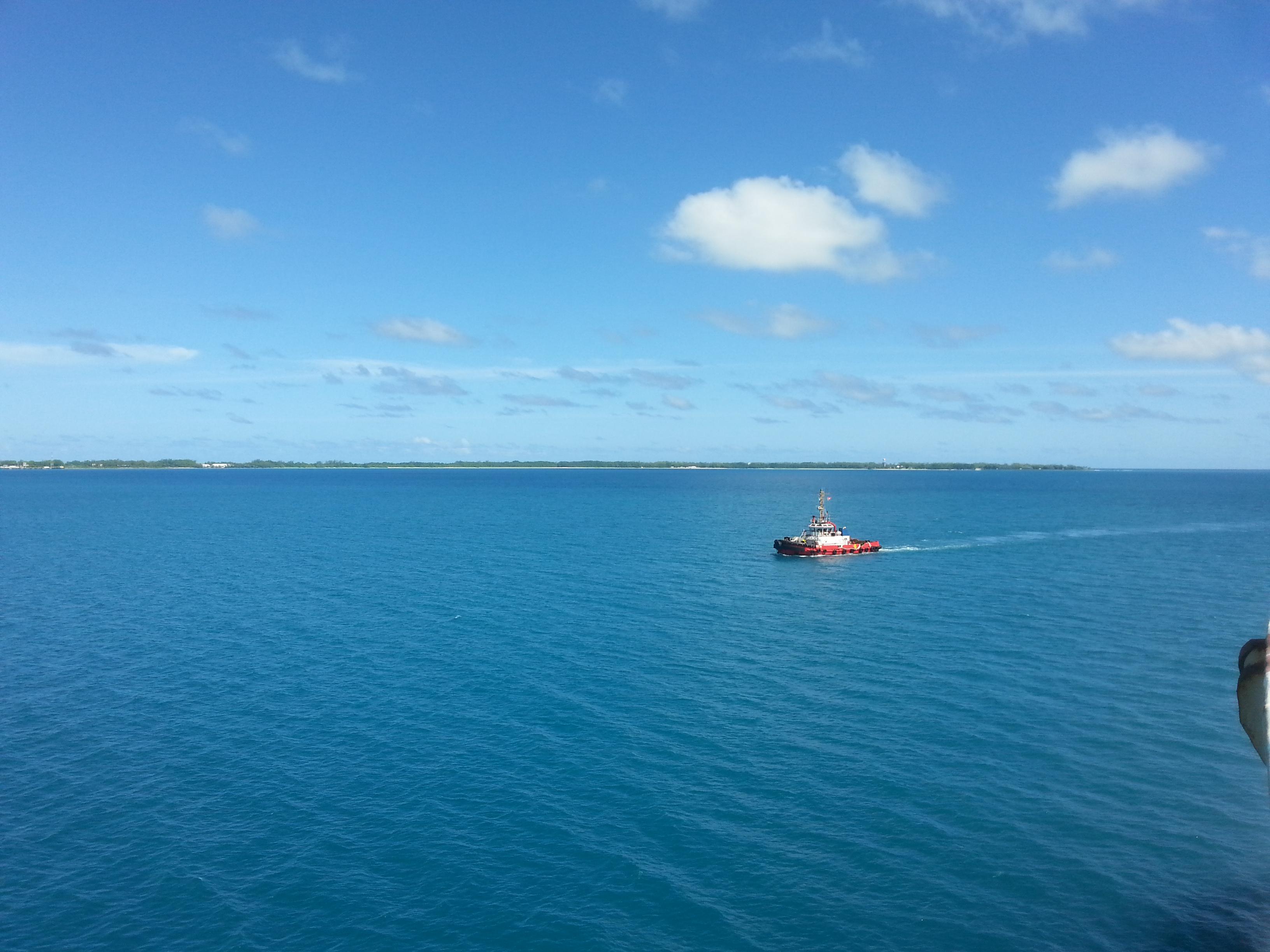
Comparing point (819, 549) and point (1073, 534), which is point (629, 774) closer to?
point (819, 549)

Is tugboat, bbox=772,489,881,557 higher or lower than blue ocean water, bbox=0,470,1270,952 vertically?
higher

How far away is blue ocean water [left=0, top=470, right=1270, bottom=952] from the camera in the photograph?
35938mm

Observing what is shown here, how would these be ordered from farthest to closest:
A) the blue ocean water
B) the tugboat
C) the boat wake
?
1. the boat wake
2. the tugboat
3. the blue ocean water

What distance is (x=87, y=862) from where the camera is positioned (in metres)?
39.8

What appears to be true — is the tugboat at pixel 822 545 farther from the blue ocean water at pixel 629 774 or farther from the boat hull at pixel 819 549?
the blue ocean water at pixel 629 774

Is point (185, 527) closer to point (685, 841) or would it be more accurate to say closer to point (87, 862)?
point (87, 862)

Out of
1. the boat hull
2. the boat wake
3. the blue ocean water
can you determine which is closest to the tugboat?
the boat hull

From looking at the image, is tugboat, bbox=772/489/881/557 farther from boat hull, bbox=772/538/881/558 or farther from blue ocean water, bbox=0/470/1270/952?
blue ocean water, bbox=0/470/1270/952

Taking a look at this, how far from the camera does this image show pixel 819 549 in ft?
461

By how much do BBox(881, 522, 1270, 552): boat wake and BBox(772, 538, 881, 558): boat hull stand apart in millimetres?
4141

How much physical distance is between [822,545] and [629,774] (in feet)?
321

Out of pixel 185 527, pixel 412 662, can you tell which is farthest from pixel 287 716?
pixel 185 527

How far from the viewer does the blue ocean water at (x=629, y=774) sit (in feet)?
118

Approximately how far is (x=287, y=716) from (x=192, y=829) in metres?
16.3
